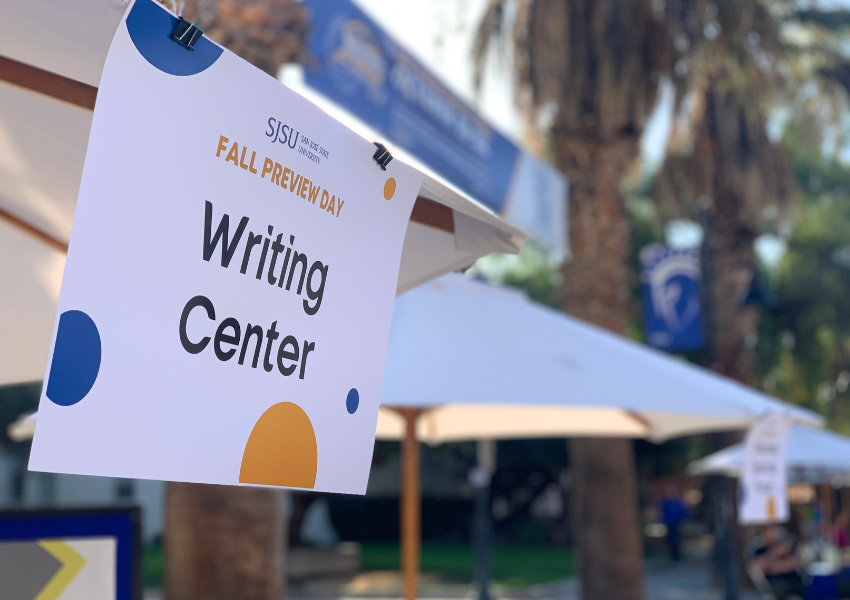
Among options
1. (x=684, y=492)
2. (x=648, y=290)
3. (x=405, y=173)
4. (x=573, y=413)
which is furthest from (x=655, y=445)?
(x=405, y=173)

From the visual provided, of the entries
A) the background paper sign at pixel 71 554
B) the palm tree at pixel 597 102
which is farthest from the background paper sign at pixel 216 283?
the palm tree at pixel 597 102

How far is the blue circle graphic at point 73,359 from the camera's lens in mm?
1375

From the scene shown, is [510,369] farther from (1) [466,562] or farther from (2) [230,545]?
(1) [466,562]

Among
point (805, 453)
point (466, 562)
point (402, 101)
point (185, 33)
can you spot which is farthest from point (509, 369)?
point (466, 562)

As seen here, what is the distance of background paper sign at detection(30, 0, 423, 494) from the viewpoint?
57.0 inches

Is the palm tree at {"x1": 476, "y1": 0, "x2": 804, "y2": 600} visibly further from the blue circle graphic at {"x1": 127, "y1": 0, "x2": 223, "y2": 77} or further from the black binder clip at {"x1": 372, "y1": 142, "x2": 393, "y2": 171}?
the blue circle graphic at {"x1": 127, "y1": 0, "x2": 223, "y2": 77}

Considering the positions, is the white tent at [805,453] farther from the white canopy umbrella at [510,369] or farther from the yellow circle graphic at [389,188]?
the yellow circle graphic at [389,188]

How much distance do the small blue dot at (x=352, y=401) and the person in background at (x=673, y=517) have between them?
1989 cm

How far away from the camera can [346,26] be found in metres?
7.02

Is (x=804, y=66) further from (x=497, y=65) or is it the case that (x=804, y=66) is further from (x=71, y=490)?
(x=71, y=490)

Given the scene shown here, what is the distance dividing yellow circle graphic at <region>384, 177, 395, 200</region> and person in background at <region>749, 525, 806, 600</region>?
30.8ft

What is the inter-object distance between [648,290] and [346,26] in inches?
310

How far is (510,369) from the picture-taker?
4.57 metres

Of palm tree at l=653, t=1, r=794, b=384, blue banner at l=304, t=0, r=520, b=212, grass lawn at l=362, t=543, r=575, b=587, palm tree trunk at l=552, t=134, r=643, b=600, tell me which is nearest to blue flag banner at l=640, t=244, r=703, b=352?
palm tree at l=653, t=1, r=794, b=384
